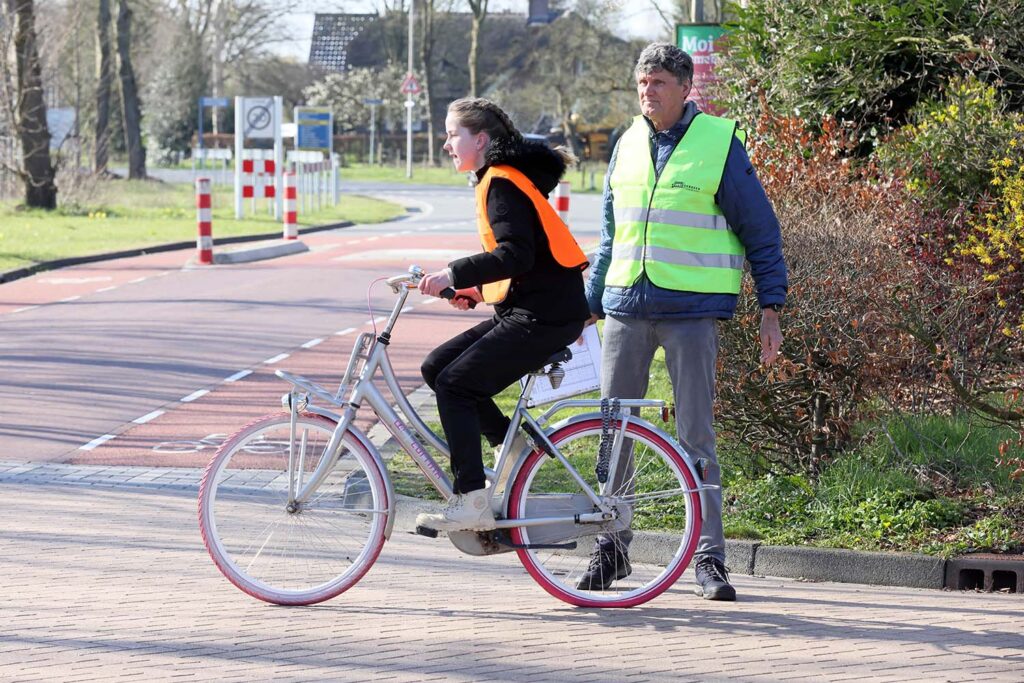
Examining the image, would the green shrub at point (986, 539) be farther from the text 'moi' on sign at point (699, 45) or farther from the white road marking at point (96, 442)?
the text 'moi' on sign at point (699, 45)

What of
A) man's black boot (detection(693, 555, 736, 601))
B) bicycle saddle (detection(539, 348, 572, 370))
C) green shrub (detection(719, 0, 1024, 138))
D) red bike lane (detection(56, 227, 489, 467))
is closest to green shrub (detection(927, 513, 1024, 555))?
man's black boot (detection(693, 555, 736, 601))

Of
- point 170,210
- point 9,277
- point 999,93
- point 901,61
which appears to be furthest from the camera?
point 170,210

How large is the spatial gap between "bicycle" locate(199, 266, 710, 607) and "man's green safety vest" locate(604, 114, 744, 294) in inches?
18.8

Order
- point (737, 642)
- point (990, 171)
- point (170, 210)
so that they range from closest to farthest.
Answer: point (737, 642)
point (990, 171)
point (170, 210)

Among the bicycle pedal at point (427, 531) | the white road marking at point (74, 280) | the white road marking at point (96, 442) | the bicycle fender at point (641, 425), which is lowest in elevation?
the white road marking at point (96, 442)

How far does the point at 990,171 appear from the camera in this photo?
750 cm

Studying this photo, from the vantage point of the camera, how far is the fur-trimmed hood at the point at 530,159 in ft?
17.2

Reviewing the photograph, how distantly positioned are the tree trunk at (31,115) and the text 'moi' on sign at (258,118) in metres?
3.90

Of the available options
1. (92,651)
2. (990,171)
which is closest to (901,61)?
(990,171)

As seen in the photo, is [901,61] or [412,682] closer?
[412,682]

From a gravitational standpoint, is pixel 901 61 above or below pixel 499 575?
above

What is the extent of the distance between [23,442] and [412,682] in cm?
492

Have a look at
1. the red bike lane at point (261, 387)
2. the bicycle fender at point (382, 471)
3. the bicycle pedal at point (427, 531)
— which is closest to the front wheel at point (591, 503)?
the bicycle pedal at point (427, 531)

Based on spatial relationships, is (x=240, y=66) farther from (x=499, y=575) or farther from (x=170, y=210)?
(x=499, y=575)
